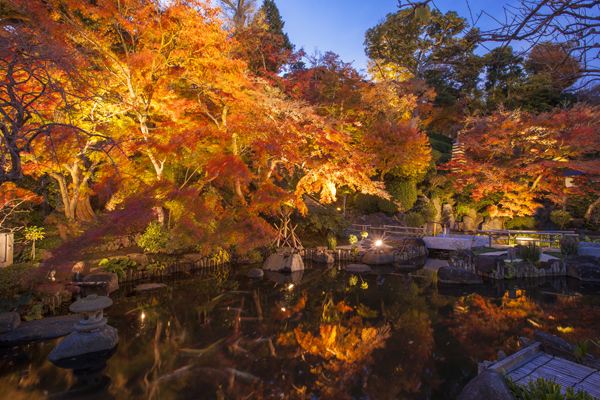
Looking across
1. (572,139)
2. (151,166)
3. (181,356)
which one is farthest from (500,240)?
(151,166)

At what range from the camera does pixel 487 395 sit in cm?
315

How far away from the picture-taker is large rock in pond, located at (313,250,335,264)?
12.9 metres

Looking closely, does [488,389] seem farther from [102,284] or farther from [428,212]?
[428,212]

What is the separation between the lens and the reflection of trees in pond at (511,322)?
586cm

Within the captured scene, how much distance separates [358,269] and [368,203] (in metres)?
7.28

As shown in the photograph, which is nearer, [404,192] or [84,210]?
[84,210]

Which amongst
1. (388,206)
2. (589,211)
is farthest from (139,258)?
(589,211)

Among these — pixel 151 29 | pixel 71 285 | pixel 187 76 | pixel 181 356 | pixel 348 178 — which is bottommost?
pixel 181 356

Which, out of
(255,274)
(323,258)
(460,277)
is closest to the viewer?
(460,277)

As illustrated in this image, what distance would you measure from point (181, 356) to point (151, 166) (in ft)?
30.4

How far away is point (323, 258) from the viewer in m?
13.0

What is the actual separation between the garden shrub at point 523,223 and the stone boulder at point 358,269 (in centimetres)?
1053

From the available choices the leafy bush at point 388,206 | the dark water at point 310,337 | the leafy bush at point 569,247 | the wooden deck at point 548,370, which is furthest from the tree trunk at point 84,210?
the leafy bush at point 569,247

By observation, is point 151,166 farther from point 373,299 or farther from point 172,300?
point 373,299
